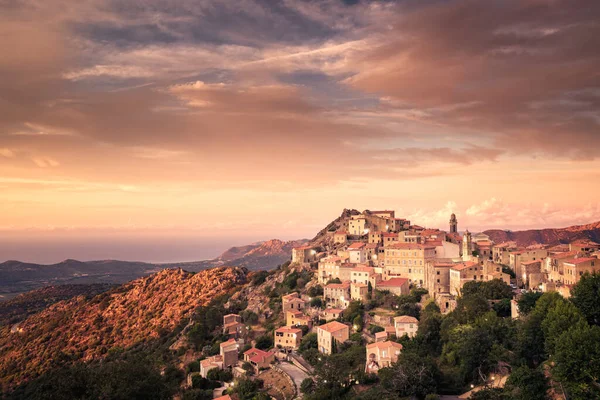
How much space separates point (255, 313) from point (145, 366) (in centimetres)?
2975

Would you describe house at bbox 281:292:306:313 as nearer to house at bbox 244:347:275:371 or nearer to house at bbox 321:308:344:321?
house at bbox 321:308:344:321

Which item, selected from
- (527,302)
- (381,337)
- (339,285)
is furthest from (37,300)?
(527,302)

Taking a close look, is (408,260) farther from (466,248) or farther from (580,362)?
(580,362)

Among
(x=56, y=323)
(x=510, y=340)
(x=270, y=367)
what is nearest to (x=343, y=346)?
(x=270, y=367)

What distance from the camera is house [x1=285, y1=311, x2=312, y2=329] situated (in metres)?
54.5

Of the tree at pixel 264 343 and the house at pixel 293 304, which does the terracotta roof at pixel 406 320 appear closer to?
the tree at pixel 264 343

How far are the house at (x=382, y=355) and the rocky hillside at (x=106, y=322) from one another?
160 ft

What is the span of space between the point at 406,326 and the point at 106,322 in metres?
70.8

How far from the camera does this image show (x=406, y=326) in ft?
143

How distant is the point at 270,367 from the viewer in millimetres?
46062

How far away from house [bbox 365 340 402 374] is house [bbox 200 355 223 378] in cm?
1780

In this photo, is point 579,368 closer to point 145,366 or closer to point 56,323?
point 145,366

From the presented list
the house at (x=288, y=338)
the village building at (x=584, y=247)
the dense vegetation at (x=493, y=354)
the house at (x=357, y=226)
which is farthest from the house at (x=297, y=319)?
the village building at (x=584, y=247)

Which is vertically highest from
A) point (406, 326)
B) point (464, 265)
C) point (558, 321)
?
point (464, 265)
